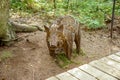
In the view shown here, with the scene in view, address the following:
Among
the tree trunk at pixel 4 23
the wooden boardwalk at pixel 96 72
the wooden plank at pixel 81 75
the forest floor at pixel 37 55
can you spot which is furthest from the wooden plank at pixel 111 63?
the tree trunk at pixel 4 23

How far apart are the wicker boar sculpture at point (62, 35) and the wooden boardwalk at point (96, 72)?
756 millimetres

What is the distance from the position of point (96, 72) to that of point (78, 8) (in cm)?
540

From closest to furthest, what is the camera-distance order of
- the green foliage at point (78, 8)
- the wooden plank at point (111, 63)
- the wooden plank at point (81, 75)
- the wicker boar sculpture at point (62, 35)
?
1. the wooden plank at point (81, 75)
2. the wooden plank at point (111, 63)
3. the wicker boar sculpture at point (62, 35)
4. the green foliage at point (78, 8)

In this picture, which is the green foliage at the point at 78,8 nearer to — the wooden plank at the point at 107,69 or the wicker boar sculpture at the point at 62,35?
the wicker boar sculpture at the point at 62,35

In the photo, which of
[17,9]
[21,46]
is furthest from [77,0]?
[21,46]

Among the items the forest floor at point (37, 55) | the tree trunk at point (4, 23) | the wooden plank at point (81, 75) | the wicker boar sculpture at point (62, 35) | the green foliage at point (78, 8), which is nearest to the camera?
the wooden plank at point (81, 75)

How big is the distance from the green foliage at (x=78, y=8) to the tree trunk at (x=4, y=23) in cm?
275

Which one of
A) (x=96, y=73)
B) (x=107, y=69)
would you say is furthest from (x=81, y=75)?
(x=107, y=69)

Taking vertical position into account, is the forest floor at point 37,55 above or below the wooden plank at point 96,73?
below

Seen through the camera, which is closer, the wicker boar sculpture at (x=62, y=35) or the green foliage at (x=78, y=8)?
the wicker boar sculpture at (x=62, y=35)

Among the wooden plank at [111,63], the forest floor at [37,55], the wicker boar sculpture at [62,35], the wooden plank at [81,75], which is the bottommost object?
the forest floor at [37,55]

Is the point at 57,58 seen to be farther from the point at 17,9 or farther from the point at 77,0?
the point at 77,0

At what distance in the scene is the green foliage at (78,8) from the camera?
732 cm

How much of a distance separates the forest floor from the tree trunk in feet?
0.70
